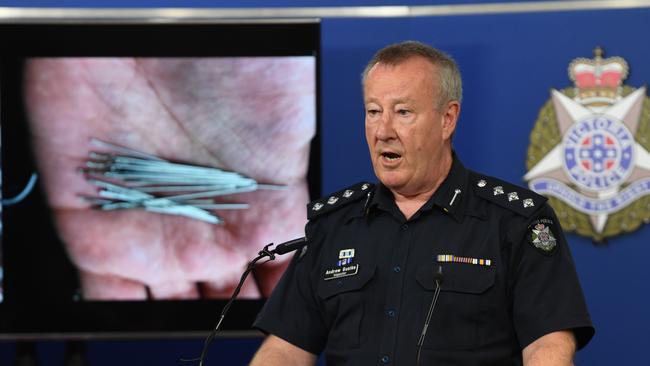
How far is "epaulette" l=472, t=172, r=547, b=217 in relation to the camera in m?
2.43

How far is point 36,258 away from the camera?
3672mm

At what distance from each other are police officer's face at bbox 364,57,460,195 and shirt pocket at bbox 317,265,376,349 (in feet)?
0.77

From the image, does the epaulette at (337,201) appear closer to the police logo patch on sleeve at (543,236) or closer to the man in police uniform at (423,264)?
the man in police uniform at (423,264)

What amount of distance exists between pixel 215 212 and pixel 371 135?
1.35 m

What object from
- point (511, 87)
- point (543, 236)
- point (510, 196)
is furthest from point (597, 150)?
point (543, 236)

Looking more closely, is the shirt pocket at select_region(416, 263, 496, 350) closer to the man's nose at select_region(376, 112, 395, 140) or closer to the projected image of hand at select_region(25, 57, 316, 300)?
the man's nose at select_region(376, 112, 395, 140)

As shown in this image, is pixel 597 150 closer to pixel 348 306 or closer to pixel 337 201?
pixel 337 201

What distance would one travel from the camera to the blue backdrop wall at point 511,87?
3646mm

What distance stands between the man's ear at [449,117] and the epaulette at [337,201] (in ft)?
0.86

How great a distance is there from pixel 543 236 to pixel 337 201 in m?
0.56

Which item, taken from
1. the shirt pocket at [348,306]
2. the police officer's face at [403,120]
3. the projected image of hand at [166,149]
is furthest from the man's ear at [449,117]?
the projected image of hand at [166,149]

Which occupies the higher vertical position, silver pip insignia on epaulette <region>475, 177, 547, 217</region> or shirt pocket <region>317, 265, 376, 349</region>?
silver pip insignia on epaulette <region>475, 177, 547, 217</region>

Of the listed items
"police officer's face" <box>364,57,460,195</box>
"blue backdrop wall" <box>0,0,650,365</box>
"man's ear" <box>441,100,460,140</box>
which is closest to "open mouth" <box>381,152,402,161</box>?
"police officer's face" <box>364,57,460,195</box>

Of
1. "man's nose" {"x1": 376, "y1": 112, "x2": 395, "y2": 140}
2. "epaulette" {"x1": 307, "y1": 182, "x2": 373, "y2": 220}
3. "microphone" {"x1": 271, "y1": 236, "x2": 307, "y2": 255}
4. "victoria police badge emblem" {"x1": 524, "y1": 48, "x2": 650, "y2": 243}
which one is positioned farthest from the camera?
"victoria police badge emblem" {"x1": 524, "y1": 48, "x2": 650, "y2": 243}
